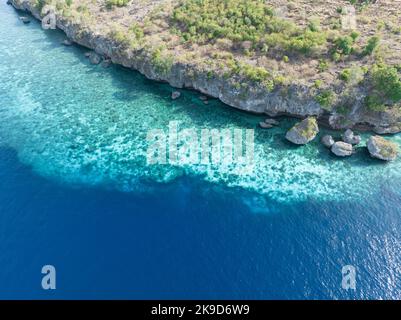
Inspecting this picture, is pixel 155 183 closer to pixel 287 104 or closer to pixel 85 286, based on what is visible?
pixel 85 286

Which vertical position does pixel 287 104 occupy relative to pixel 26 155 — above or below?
above

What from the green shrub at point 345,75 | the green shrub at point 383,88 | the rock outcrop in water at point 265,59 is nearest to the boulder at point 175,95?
the rock outcrop in water at point 265,59

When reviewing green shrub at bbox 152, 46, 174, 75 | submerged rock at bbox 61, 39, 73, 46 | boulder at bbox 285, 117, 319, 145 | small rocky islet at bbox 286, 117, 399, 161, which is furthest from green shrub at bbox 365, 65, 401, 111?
submerged rock at bbox 61, 39, 73, 46

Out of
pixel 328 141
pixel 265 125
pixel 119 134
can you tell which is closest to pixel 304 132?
pixel 328 141

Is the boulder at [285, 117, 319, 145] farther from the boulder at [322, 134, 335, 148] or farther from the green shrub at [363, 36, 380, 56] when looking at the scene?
the green shrub at [363, 36, 380, 56]

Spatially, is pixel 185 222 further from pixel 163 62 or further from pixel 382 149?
pixel 163 62

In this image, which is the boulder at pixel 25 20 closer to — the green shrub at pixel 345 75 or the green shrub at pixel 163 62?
the green shrub at pixel 163 62
